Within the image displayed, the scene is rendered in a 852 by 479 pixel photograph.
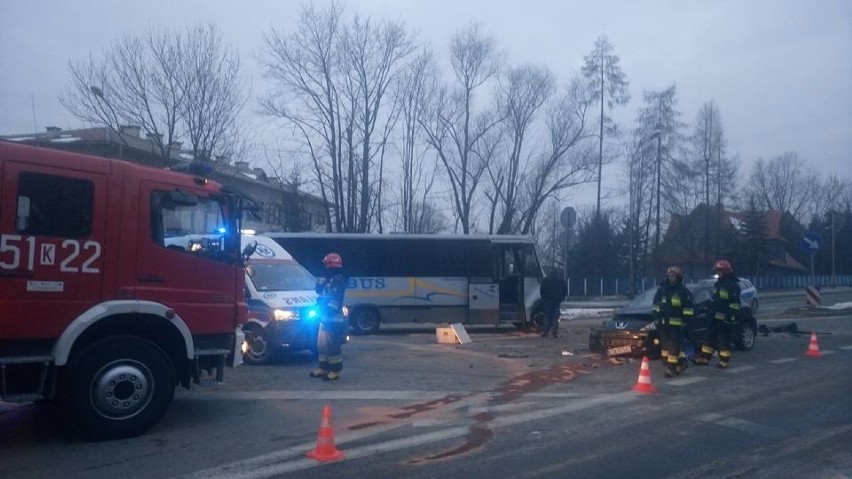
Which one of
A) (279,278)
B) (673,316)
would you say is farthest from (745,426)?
(279,278)

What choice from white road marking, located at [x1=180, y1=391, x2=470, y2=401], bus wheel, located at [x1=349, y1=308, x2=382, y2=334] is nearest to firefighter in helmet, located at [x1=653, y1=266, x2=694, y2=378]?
white road marking, located at [x1=180, y1=391, x2=470, y2=401]

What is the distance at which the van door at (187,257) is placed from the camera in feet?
29.5

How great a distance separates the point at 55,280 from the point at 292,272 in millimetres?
8090

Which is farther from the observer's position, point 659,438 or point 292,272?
point 292,272

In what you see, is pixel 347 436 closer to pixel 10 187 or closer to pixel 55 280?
pixel 55 280

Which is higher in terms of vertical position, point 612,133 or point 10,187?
point 612,133

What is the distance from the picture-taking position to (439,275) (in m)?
23.7

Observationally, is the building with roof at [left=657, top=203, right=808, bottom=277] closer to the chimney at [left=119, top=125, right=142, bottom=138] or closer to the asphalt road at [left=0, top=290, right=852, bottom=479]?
the chimney at [left=119, top=125, right=142, bottom=138]

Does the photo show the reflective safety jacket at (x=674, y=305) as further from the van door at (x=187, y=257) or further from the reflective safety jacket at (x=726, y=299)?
the van door at (x=187, y=257)

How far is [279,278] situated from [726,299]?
28.1ft

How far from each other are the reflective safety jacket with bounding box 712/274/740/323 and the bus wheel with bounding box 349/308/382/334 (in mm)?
11055

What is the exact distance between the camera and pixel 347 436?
888 cm

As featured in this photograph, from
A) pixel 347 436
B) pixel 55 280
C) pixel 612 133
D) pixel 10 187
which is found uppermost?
pixel 612 133

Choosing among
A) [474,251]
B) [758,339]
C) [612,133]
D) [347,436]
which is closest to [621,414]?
[347,436]
